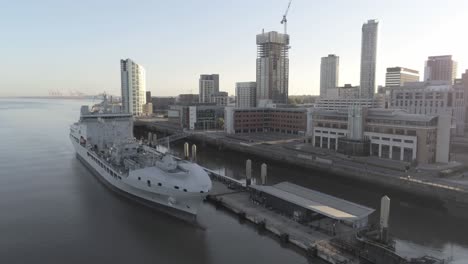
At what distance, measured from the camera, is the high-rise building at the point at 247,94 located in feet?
515

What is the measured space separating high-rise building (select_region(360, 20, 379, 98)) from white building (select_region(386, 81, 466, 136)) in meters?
91.8

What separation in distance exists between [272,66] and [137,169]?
129120 millimetres

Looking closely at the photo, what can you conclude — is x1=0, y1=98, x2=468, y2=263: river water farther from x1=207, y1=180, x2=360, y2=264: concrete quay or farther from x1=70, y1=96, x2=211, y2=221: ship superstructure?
x1=70, y1=96, x2=211, y2=221: ship superstructure

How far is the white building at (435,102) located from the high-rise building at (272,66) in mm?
76164

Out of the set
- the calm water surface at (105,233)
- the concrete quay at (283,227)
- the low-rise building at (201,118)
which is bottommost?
the calm water surface at (105,233)

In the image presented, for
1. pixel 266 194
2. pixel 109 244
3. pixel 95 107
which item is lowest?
pixel 109 244

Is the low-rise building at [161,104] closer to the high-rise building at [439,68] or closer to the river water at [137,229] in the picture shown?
the high-rise building at [439,68]

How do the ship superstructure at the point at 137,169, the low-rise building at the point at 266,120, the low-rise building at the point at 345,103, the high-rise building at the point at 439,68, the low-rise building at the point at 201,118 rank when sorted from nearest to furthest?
the ship superstructure at the point at 137,169 < the low-rise building at the point at 266,120 < the low-rise building at the point at 201,118 < the low-rise building at the point at 345,103 < the high-rise building at the point at 439,68

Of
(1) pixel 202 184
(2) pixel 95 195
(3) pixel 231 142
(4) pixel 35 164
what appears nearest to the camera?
(1) pixel 202 184

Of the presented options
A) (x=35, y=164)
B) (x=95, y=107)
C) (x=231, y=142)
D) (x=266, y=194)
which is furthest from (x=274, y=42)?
(x=266, y=194)

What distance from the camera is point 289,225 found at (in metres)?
22.1

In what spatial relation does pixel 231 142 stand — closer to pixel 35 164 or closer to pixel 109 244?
pixel 35 164

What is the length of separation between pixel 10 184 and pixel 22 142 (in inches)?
1231

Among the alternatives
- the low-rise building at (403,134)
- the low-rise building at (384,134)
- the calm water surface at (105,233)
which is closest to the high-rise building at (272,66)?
the low-rise building at (384,134)
